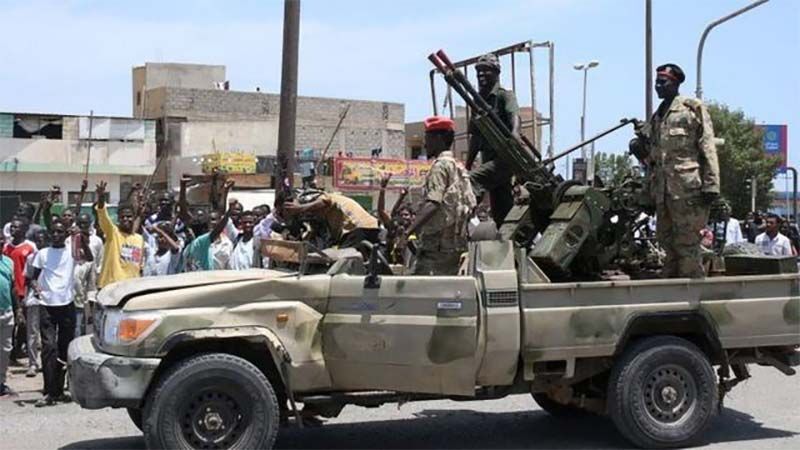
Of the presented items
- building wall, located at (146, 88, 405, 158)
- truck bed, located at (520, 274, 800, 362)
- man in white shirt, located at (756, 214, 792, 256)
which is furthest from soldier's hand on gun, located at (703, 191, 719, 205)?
building wall, located at (146, 88, 405, 158)

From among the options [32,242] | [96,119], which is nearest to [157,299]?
[32,242]

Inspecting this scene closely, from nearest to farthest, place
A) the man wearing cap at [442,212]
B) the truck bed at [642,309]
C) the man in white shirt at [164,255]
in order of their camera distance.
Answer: the truck bed at [642,309], the man wearing cap at [442,212], the man in white shirt at [164,255]

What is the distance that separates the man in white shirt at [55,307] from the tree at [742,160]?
3517cm

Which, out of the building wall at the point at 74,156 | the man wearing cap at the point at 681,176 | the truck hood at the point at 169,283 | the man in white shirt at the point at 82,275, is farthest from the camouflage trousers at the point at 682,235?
the building wall at the point at 74,156

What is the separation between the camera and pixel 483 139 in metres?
8.05

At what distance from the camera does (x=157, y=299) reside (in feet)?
19.8

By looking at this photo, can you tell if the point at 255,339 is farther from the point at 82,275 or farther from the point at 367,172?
the point at 367,172

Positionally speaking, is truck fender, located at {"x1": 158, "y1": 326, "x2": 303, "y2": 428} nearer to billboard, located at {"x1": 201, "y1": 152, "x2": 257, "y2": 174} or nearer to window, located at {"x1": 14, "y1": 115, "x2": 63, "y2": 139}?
billboard, located at {"x1": 201, "y1": 152, "x2": 257, "y2": 174}

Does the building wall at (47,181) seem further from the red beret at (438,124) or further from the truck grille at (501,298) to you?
the truck grille at (501,298)

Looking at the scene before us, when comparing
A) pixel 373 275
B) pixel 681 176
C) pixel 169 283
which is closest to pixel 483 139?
pixel 681 176

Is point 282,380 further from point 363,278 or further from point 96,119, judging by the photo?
point 96,119

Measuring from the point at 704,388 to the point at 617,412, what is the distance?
0.68 m

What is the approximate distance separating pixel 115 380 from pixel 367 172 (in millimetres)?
29715

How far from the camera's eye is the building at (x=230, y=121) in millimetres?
39781
